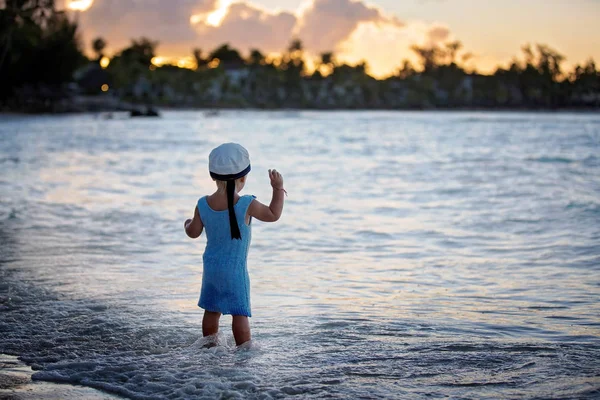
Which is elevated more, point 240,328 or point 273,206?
point 273,206

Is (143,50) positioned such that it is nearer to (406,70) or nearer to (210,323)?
(406,70)

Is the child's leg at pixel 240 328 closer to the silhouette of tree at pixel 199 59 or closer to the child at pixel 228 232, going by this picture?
the child at pixel 228 232

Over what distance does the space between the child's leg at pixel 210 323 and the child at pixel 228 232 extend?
0.06 meters

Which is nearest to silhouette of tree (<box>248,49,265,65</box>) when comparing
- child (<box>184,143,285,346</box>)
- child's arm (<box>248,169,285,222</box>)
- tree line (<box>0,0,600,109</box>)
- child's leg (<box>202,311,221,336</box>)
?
tree line (<box>0,0,600,109</box>)

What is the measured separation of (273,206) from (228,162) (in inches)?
12.2

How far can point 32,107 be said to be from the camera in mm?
89375

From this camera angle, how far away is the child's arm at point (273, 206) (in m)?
3.92

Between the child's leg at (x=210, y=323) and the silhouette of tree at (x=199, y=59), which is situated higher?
the silhouette of tree at (x=199, y=59)

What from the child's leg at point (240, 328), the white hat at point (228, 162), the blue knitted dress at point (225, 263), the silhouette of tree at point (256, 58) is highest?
the silhouette of tree at point (256, 58)

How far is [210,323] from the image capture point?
4.33m

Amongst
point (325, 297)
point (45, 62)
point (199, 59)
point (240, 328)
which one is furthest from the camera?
point (199, 59)

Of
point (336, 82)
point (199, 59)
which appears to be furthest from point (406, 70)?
point (199, 59)

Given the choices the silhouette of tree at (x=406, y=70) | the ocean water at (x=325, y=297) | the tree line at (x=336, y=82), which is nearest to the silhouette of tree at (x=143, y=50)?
the tree line at (x=336, y=82)

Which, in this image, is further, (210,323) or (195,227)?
(210,323)
